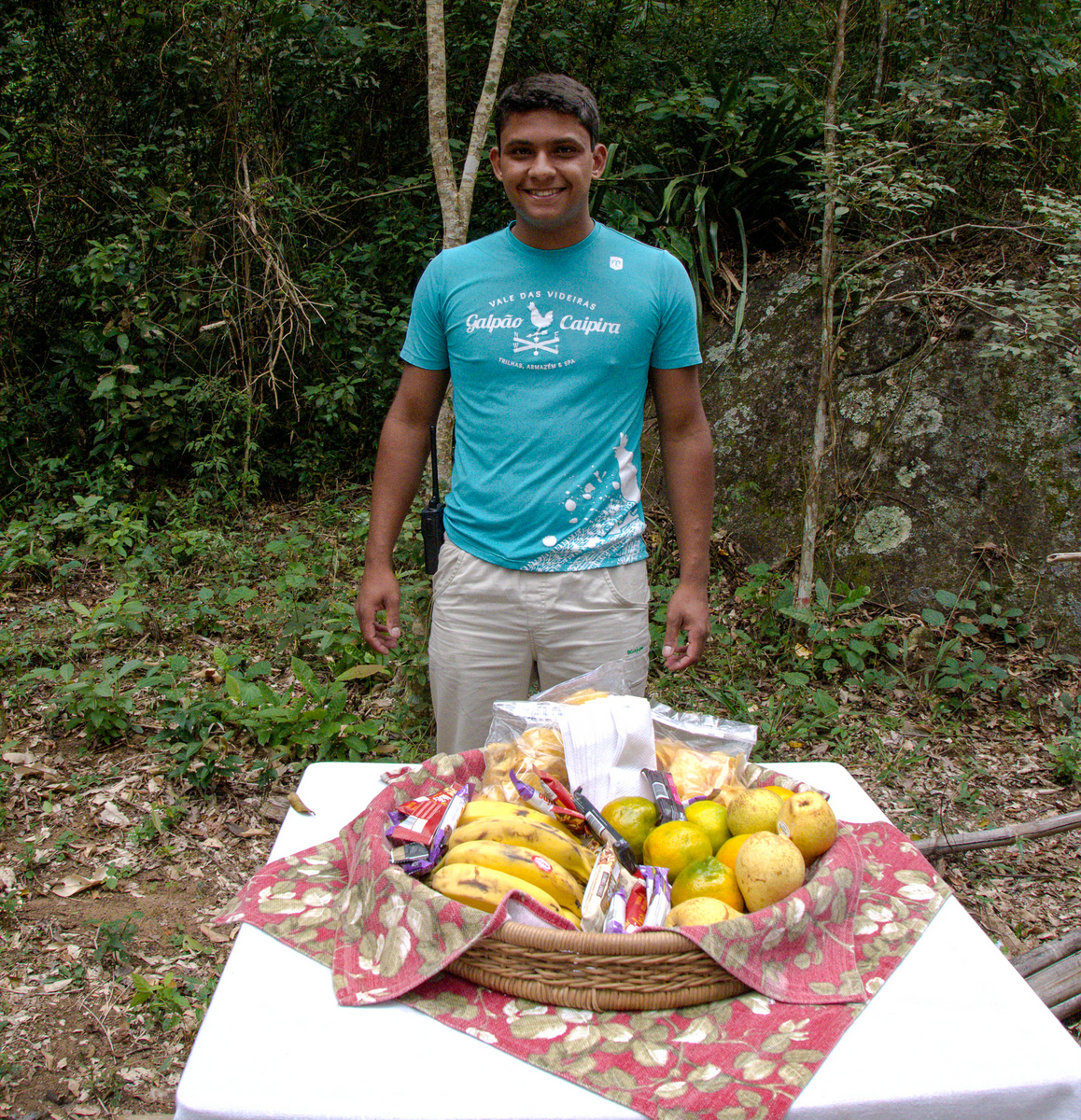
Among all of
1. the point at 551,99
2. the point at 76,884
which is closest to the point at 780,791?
the point at 551,99

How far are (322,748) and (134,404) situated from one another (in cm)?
339

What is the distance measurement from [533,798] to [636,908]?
0.80 feet

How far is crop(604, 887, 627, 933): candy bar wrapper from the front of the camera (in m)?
1.17

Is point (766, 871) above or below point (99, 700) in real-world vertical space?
above

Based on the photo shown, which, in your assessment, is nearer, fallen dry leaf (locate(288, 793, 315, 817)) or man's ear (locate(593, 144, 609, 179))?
fallen dry leaf (locate(288, 793, 315, 817))

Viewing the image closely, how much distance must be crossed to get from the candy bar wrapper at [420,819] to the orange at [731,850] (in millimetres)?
402

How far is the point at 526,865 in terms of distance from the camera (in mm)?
1224

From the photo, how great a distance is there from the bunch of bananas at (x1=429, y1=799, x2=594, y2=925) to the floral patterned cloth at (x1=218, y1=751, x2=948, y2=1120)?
0.04 m

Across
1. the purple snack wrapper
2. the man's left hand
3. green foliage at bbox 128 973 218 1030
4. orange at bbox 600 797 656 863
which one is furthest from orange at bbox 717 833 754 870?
green foliage at bbox 128 973 218 1030

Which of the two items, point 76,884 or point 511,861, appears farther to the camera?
point 76,884

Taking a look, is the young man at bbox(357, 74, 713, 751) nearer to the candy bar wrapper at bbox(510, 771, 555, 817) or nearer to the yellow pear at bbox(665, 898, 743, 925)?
the candy bar wrapper at bbox(510, 771, 555, 817)

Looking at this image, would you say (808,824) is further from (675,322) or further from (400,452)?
(400,452)

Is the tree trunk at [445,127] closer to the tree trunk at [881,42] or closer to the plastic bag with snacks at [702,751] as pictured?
the tree trunk at [881,42]

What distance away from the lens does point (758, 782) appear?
1559 mm
